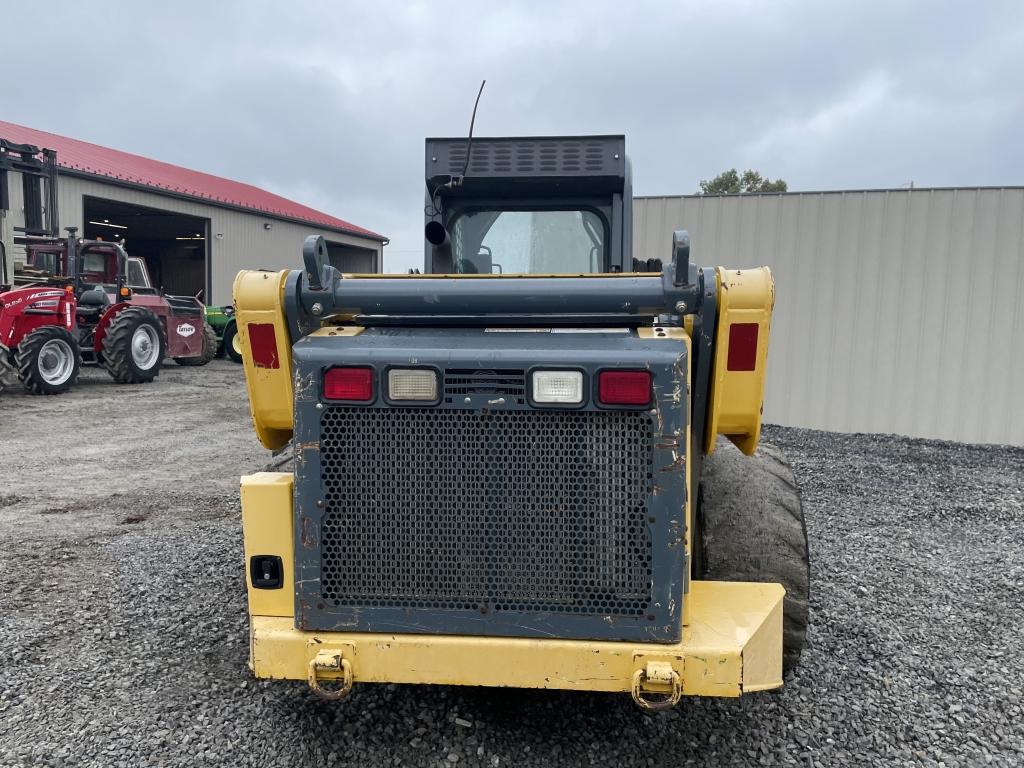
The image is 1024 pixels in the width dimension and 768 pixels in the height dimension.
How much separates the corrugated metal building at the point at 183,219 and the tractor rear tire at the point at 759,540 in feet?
60.0

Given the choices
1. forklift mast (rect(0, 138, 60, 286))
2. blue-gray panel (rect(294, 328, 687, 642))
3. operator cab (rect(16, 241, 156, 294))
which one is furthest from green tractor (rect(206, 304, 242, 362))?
blue-gray panel (rect(294, 328, 687, 642))

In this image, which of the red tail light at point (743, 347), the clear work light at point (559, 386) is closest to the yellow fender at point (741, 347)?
the red tail light at point (743, 347)

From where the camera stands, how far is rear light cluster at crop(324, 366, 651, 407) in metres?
2.33

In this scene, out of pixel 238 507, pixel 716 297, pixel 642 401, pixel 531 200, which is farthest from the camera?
pixel 238 507

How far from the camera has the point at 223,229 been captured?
24.8 metres

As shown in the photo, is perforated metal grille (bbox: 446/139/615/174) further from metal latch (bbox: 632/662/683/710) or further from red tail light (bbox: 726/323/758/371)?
metal latch (bbox: 632/662/683/710)

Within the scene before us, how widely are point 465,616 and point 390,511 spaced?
1.27ft

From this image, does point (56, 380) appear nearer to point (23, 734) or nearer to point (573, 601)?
point (23, 734)

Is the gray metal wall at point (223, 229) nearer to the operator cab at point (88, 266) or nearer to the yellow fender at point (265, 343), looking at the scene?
the operator cab at point (88, 266)

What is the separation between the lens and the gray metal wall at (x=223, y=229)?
64.5 feet

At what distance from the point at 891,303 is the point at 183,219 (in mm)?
22849

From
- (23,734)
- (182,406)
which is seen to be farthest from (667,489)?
(182,406)

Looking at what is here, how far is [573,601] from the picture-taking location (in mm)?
2410

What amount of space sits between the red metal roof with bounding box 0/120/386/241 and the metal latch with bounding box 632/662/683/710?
2088 cm
